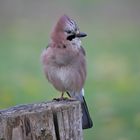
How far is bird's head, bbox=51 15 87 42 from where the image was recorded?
6.53 metres

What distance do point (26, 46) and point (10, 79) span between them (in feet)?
5.21

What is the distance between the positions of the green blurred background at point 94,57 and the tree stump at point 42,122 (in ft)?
8.74

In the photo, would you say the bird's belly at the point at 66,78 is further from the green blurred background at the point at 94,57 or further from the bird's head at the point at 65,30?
the green blurred background at the point at 94,57

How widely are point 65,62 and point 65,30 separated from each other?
1.30 ft

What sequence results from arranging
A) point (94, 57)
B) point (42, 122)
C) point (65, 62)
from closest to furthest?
1. point (42, 122)
2. point (65, 62)
3. point (94, 57)

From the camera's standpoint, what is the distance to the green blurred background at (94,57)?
28.4 feet

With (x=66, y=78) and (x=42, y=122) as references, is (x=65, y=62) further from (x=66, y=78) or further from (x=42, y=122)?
(x=42, y=122)

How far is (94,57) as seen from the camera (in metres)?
10.9

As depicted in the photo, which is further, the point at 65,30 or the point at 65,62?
the point at 65,62

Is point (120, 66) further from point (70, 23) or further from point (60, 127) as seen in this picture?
point (60, 127)

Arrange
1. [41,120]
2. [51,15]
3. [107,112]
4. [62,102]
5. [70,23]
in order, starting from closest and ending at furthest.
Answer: [41,120], [62,102], [70,23], [107,112], [51,15]

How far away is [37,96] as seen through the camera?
30.7 feet

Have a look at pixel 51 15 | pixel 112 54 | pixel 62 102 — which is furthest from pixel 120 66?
pixel 62 102

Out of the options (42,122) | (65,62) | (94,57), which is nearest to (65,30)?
(65,62)
